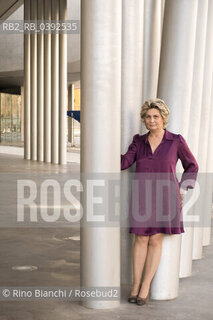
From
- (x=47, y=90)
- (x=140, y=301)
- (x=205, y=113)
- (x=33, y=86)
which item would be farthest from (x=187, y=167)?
(x=33, y=86)

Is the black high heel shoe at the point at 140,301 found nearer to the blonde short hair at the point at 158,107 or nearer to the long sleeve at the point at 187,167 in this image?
the long sleeve at the point at 187,167

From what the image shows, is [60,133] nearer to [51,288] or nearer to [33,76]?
[33,76]

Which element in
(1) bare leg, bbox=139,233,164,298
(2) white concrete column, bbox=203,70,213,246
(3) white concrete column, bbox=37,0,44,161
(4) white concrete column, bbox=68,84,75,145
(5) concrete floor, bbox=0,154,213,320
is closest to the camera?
(5) concrete floor, bbox=0,154,213,320

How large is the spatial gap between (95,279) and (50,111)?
17.1 m

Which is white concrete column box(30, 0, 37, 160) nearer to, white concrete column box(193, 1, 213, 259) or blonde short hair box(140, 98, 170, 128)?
white concrete column box(193, 1, 213, 259)

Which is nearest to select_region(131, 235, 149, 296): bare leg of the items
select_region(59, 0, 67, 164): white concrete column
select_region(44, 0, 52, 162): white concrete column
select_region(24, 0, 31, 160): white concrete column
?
select_region(59, 0, 67, 164): white concrete column

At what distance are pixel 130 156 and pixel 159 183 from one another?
1.36 ft

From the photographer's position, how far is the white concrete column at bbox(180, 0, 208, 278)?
5699mm

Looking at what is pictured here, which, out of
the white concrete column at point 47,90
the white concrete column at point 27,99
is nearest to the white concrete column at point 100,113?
the white concrete column at point 47,90

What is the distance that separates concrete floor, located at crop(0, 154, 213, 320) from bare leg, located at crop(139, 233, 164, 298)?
0.18 metres

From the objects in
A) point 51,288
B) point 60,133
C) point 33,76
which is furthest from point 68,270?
point 33,76

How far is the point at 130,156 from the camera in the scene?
15.9 ft

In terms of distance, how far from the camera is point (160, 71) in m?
5.20

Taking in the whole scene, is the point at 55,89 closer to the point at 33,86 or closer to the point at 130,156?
the point at 33,86
